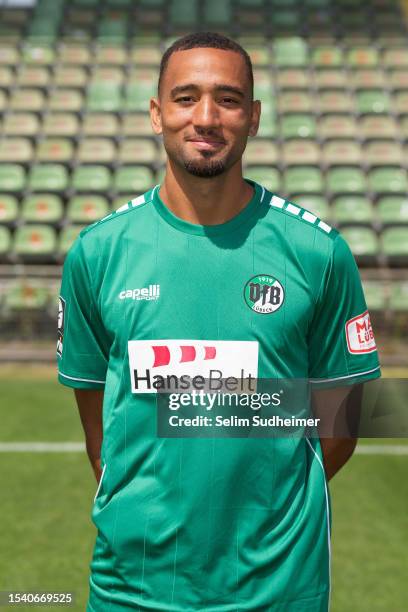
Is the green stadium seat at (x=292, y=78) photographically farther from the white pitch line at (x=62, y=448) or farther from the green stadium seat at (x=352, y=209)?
the white pitch line at (x=62, y=448)

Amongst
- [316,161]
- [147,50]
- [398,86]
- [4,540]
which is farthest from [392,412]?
[147,50]

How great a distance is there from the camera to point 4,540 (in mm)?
5141

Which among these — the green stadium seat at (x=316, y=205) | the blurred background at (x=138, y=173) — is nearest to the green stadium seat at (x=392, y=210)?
the blurred background at (x=138, y=173)

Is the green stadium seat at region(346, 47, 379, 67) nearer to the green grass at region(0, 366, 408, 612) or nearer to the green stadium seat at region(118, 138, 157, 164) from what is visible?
the green stadium seat at region(118, 138, 157, 164)

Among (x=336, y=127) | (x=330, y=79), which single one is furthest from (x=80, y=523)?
(x=330, y=79)

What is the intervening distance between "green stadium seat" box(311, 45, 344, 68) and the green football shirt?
50.6 feet

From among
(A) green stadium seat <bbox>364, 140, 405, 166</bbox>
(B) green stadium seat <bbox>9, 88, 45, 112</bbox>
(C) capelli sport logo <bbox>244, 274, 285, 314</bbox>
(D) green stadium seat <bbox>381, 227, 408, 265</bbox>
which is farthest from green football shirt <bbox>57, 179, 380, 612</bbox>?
(B) green stadium seat <bbox>9, 88, 45, 112</bbox>

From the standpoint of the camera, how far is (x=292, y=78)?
1593 centimetres

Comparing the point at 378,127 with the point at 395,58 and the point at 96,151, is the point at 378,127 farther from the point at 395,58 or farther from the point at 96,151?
the point at 96,151

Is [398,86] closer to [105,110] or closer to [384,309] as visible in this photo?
[105,110]

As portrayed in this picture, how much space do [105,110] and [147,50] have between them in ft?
8.94

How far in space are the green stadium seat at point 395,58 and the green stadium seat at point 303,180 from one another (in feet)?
16.0

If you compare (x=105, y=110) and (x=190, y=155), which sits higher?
(x=105, y=110)

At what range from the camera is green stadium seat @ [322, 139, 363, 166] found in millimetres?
13633
